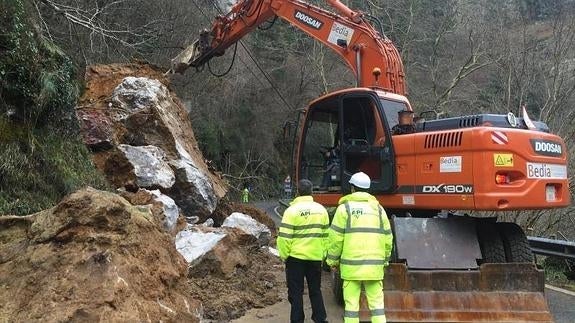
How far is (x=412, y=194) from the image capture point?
7.02m

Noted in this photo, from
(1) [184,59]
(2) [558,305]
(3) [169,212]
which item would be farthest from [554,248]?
(1) [184,59]

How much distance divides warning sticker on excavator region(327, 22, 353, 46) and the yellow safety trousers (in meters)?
5.15

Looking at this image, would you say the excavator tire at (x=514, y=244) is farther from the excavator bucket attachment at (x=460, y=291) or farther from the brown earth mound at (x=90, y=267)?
the brown earth mound at (x=90, y=267)

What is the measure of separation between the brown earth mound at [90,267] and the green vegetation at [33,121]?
83.6 inches

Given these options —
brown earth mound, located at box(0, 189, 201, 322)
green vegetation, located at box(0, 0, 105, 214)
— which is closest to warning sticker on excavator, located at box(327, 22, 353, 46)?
green vegetation, located at box(0, 0, 105, 214)

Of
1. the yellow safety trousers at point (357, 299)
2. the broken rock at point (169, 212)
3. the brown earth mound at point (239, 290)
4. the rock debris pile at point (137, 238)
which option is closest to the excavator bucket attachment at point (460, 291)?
the yellow safety trousers at point (357, 299)

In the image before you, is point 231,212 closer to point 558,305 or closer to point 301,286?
point 301,286

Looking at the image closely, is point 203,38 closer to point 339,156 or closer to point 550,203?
point 339,156

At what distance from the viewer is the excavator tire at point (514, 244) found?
675cm

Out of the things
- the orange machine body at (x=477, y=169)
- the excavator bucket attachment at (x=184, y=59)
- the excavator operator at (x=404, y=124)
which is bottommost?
the orange machine body at (x=477, y=169)

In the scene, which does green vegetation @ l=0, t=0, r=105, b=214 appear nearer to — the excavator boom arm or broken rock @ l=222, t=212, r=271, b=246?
broken rock @ l=222, t=212, r=271, b=246

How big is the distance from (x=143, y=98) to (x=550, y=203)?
7686 mm


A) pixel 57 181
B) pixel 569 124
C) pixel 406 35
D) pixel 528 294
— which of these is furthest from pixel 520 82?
pixel 57 181

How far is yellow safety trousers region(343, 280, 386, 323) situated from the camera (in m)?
5.33
